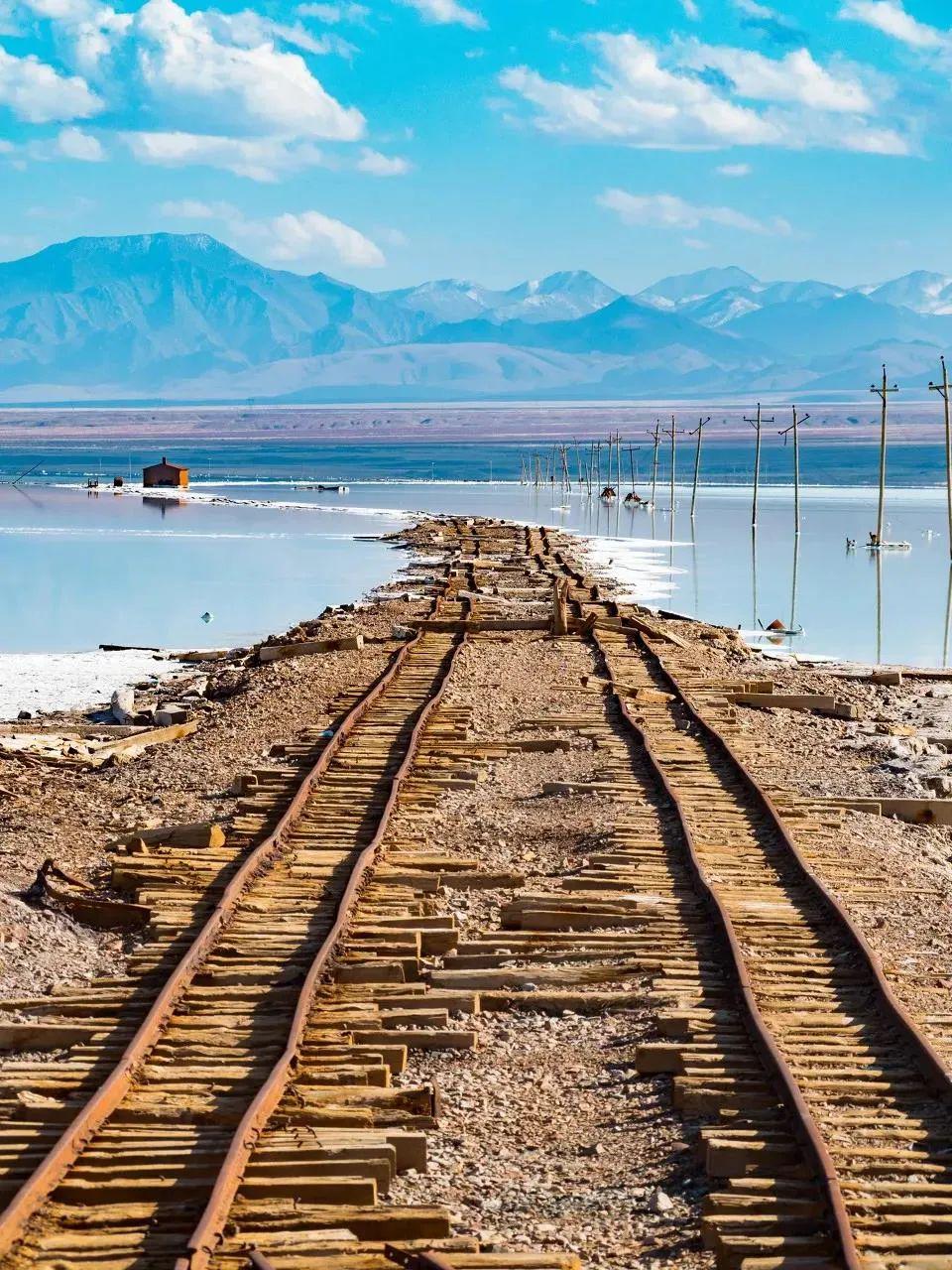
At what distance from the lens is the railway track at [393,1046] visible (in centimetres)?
651

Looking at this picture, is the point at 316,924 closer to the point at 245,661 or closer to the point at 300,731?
the point at 300,731

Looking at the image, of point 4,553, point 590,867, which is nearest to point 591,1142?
point 590,867

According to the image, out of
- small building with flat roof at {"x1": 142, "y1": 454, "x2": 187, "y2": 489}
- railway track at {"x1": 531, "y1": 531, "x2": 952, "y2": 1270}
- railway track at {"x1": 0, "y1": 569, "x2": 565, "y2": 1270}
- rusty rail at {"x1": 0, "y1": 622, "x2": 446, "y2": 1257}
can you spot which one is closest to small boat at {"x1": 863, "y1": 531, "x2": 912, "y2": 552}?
railway track at {"x1": 531, "y1": 531, "x2": 952, "y2": 1270}

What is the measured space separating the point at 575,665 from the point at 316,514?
63.1 meters

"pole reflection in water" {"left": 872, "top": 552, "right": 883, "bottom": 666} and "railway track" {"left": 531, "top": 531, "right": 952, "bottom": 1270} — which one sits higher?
"railway track" {"left": 531, "top": 531, "right": 952, "bottom": 1270}

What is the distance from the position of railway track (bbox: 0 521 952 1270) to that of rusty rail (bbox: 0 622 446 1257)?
0.02 meters

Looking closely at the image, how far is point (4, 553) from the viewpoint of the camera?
59312 millimetres

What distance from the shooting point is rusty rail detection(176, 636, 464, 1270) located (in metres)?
6.17

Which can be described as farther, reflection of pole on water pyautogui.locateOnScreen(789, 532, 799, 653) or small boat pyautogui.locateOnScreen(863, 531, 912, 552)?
small boat pyautogui.locateOnScreen(863, 531, 912, 552)

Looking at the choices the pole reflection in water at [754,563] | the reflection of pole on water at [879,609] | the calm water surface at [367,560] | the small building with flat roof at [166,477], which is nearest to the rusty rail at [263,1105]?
the reflection of pole on water at [879,609]

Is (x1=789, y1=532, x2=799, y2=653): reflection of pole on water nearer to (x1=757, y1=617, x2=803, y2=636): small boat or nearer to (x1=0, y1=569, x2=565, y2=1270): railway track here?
(x1=757, y1=617, x2=803, y2=636): small boat

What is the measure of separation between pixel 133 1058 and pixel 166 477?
112 meters

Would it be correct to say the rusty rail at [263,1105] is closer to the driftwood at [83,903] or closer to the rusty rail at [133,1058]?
the rusty rail at [133,1058]

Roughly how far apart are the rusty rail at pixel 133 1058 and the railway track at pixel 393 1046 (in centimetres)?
2
